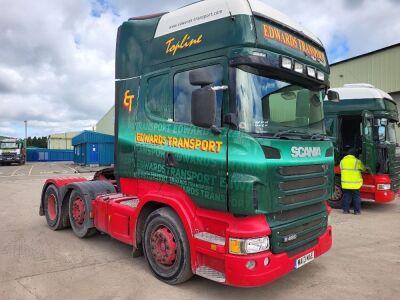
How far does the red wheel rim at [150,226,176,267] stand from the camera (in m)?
4.46

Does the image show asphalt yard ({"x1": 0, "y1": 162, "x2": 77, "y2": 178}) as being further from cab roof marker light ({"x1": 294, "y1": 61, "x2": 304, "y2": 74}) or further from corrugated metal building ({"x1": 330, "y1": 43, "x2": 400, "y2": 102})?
cab roof marker light ({"x1": 294, "y1": 61, "x2": 304, "y2": 74})

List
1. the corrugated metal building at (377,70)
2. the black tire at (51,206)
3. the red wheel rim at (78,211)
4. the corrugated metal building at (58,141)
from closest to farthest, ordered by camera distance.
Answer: the red wheel rim at (78,211) < the black tire at (51,206) < the corrugated metal building at (377,70) < the corrugated metal building at (58,141)

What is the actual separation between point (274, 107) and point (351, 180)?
6.22m

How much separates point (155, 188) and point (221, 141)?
1.36 m

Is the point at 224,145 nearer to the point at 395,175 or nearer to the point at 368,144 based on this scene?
the point at 368,144

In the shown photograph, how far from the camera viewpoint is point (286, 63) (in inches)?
165

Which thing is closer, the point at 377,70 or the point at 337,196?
the point at 337,196

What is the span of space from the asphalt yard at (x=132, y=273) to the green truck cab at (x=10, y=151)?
33.5 metres

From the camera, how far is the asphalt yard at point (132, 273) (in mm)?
4312

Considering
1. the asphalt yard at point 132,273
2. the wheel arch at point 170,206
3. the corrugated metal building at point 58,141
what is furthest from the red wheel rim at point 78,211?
the corrugated metal building at point 58,141

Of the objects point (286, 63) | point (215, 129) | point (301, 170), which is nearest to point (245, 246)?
point (301, 170)

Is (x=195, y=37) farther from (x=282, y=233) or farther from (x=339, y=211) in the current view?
(x=339, y=211)

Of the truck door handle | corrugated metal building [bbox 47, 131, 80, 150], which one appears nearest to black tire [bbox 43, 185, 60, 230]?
the truck door handle

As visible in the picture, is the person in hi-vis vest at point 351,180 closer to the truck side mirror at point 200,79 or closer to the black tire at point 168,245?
the black tire at point 168,245
